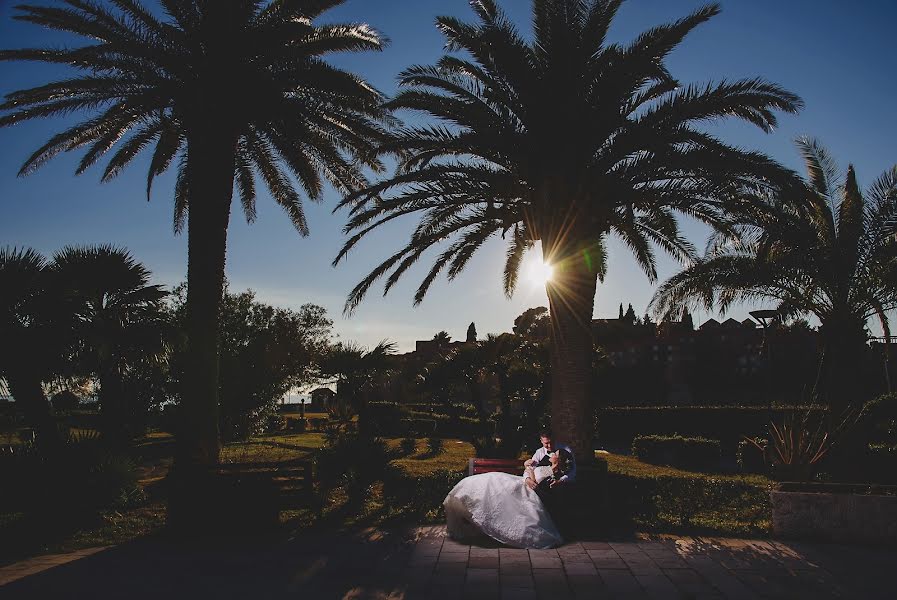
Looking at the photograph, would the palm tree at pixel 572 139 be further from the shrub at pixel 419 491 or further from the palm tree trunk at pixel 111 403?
the palm tree trunk at pixel 111 403

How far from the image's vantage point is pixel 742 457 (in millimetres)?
16109

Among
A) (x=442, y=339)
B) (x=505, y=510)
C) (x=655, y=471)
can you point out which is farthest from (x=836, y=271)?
(x=442, y=339)

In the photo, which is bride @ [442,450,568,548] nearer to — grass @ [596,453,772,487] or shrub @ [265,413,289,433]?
grass @ [596,453,772,487]

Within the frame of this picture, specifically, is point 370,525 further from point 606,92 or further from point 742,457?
point 742,457

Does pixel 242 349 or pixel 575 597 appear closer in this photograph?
pixel 575 597

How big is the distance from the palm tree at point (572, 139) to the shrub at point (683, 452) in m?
8.59

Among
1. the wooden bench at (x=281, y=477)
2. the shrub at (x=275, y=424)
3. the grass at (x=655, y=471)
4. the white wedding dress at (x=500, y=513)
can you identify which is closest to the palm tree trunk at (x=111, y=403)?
the wooden bench at (x=281, y=477)

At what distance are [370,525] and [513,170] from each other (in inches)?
270

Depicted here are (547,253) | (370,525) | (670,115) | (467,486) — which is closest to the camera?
(467,486)

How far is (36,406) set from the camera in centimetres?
995

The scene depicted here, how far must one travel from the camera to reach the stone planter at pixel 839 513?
7.05 meters

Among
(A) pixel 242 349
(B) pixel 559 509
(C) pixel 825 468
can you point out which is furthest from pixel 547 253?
(A) pixel 242 349

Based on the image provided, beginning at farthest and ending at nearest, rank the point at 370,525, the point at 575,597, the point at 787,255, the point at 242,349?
1. the point at 242,349
2. the point at 787,255
3. the point at 370,525
4. the point at 575,597

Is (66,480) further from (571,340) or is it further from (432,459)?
(432,459)
